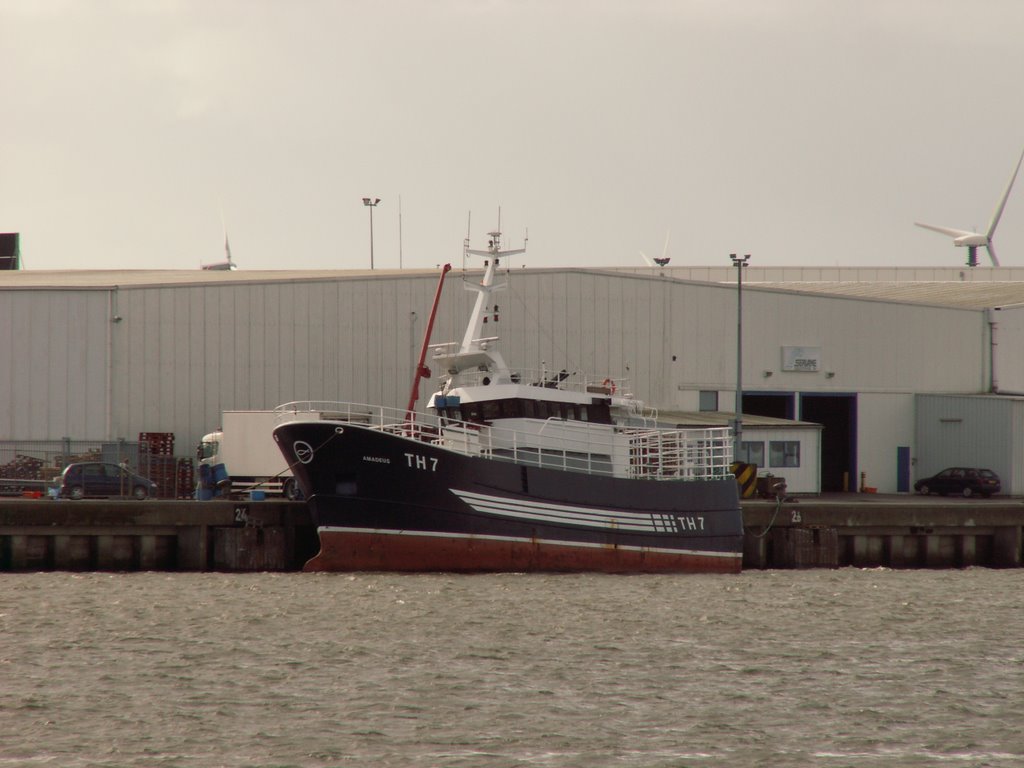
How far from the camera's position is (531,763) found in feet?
57.6

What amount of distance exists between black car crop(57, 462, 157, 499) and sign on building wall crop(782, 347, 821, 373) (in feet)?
91.5

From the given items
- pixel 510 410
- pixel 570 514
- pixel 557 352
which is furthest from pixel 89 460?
pixel 570 514

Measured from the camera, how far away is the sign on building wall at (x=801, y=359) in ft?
192

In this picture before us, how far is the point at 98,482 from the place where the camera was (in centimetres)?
4072

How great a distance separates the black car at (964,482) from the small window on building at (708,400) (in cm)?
927

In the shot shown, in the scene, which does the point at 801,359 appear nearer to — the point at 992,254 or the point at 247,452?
the point at 247,452

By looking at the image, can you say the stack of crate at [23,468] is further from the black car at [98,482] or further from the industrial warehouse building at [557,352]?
the black car at [98,482]

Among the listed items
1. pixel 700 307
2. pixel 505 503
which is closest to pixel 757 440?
pixel 700 307

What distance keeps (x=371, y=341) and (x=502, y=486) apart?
20.8 meters

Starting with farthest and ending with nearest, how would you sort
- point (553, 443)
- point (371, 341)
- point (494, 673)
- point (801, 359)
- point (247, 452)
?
point (801, 359), point (371, 341), point (247, 452), point (553, 443), point (494, 673)

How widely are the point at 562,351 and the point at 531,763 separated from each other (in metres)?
37.1

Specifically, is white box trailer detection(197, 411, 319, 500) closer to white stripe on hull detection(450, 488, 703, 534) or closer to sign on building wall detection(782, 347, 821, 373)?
white stripe on hull detection(450, 488, 703, 534)

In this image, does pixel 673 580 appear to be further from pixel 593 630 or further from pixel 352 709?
pixel 352 709

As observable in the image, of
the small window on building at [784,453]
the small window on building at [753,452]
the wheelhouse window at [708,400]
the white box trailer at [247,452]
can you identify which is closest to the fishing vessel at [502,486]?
the white box trailer at [247,452]
